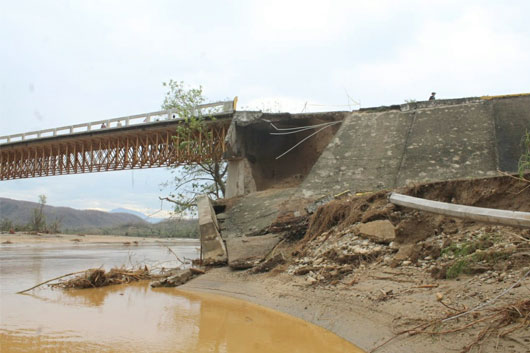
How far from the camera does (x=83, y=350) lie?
3543mm

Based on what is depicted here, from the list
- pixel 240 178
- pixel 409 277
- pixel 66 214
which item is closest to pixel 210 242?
pixel 240 178

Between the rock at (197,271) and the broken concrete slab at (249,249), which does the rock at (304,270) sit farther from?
the rock at (197,271)

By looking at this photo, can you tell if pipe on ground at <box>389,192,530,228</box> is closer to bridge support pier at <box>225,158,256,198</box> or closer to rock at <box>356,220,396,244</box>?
rock at <box>356,220,396,244</box>

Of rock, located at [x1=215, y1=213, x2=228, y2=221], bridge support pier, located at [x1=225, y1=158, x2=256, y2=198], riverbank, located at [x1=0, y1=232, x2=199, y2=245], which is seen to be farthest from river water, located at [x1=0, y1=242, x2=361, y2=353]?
riverbank, located at [x1=0, y1=232, x2=199, y2=245]

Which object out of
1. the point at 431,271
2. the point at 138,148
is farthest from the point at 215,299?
the point at 138,148

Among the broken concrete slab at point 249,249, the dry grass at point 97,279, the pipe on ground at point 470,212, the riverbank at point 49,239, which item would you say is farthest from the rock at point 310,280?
the riverbank at point 49,239

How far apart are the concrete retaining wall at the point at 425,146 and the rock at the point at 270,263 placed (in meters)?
2.28

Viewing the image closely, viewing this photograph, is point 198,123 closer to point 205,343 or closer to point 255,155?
point 255,155

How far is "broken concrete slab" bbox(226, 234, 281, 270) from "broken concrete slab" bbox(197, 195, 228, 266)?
0.24m

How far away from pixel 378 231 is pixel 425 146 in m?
4.39

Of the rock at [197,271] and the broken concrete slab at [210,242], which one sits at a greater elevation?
the broken concrete slab at [210,242]

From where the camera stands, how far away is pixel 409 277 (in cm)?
428

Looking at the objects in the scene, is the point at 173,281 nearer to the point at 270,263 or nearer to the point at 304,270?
the point at 270,263

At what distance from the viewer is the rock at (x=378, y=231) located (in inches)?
212
